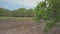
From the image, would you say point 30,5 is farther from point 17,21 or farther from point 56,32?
point 56,32

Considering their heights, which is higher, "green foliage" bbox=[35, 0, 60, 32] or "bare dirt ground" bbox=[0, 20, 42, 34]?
"green foliage" bbox=[35, 0, 60, 32]

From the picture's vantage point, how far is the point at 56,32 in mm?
4793

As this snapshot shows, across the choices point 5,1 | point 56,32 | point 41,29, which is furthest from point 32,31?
point 5,1

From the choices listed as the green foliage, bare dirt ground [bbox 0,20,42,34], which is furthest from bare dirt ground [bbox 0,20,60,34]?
the green foliage

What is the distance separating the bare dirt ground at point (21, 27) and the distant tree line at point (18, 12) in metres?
0.14

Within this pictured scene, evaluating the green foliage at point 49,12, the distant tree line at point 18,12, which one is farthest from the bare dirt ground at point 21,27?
the green foliage at point 49,12

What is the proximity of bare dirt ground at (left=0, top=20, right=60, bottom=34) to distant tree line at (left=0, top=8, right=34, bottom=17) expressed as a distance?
14 cm

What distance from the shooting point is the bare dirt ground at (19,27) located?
15.2ft

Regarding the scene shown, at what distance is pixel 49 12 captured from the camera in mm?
4457

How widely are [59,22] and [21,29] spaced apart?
826 mm

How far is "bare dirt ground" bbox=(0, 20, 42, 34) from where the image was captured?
464 cm

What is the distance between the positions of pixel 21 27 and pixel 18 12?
1.11 feet

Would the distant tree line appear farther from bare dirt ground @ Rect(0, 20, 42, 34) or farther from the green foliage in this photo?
the green foliage

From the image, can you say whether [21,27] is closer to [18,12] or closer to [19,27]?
[19,27]
